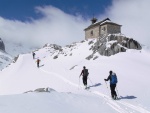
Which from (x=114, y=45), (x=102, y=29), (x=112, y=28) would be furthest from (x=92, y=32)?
(x=114, y=45)

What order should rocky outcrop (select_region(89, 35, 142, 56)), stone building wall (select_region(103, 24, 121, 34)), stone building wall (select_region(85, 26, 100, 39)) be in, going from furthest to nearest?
stone building wall (select_region(85, 26, 100, 39)) → stone building wall (select_region(103, 24, 121, 34)) → rocky outcrop (select_region(89, 35, 142, 56))

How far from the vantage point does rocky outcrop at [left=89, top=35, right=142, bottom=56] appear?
4516 centimetres

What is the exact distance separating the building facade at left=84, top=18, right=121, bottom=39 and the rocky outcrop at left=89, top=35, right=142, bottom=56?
17.4m

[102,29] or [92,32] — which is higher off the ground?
[102,29]

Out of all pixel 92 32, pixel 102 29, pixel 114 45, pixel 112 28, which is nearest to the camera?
pixel 114 45

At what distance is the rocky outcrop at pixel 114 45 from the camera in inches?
1778

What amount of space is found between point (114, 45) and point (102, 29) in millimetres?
25146

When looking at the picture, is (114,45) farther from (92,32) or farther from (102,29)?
(92,32)

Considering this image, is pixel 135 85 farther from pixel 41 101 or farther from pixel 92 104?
pixel 41 101

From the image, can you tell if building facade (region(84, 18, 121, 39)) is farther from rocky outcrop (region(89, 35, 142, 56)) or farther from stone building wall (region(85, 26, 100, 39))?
rocky outcrop (region(89, 35, 142, 56))

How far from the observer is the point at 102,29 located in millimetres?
70312

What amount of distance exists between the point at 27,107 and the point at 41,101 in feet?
5.79

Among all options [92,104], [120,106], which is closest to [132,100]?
[120,106]

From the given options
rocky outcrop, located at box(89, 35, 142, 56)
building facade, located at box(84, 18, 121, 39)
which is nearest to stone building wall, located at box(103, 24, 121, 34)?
building facade, located at box(84, 18, 121, 39)
